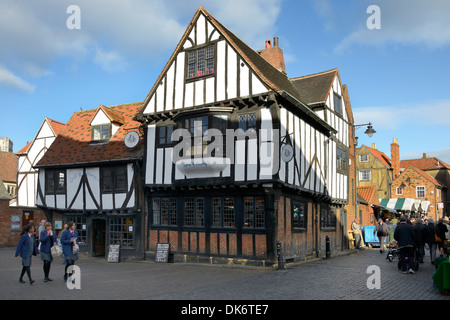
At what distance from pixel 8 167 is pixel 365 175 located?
143ft

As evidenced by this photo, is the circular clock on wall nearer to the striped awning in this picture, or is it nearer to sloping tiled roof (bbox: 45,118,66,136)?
sloping tiled roof (bbox: 45,118,66,136)

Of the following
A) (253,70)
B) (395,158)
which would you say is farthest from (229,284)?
(395,158)

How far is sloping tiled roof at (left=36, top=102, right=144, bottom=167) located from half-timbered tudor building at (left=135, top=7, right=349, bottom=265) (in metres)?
2.35

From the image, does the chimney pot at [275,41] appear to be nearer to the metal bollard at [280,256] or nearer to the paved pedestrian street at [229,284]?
the metal bollard at [280,256]

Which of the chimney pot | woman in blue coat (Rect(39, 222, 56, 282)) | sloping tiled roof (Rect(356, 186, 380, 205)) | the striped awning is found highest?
the chimney pot

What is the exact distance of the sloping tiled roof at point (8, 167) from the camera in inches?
1715

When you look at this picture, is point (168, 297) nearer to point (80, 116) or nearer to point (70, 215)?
point (70, 215)

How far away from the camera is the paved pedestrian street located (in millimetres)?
9992

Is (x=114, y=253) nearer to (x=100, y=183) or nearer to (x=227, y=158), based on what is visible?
(x=100, y=183)

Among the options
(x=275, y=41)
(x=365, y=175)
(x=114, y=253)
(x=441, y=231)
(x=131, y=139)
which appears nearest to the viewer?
(x=441, y=231)

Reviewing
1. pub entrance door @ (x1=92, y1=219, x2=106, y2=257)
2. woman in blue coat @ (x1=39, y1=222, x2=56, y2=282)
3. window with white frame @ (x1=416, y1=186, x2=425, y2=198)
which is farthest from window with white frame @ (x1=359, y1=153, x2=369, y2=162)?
woman in blue coat @ (x1=39, y1=222, x2=56, y2=282)

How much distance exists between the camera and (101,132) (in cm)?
2284

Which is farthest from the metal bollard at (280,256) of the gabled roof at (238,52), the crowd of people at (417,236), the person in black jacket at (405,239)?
the gabled roof at (238,52)

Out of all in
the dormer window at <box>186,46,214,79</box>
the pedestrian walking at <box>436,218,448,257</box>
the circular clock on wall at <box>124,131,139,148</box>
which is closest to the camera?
the pedestrian walking at <box>436,218,448,257</box>
